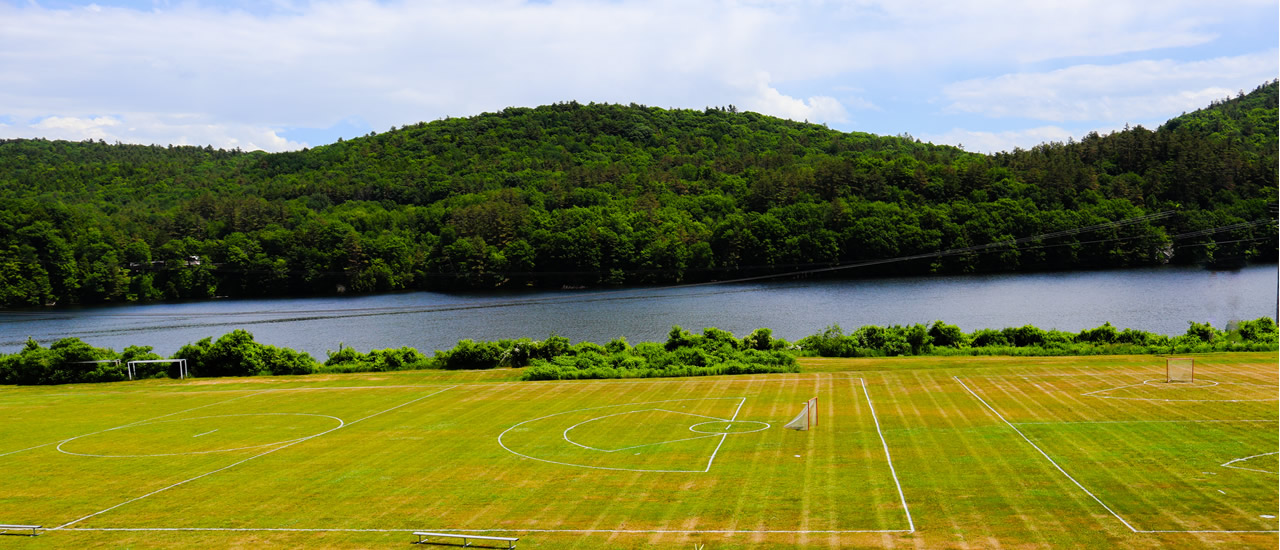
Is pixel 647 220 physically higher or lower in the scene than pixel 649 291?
higher

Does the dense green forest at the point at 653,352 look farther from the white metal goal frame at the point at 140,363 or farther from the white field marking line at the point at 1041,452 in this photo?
the white field marking line at the point at 1041,452

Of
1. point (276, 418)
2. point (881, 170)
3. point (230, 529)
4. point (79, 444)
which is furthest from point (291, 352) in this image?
point (881, 170)

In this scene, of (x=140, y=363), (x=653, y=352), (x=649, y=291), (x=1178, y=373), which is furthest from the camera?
(x=649, y=291)

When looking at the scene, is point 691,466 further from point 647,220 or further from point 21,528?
point 647,220

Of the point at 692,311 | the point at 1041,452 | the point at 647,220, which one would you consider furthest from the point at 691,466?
the point at 647,220

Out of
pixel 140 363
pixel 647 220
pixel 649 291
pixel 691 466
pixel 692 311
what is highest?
pixel 647 220

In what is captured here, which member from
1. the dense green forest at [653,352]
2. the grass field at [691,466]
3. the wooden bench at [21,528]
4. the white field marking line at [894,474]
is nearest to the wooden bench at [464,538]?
the grass field at [691,466]
